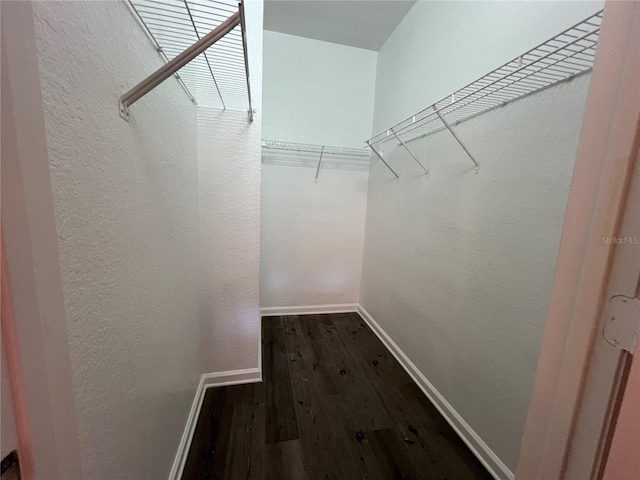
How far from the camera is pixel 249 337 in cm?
174

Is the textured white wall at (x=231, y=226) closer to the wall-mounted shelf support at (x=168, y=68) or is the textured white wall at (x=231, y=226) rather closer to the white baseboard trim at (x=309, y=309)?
the wall-mounted shelf support at (x=168, y=68)

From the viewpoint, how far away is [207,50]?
1068 millimetres

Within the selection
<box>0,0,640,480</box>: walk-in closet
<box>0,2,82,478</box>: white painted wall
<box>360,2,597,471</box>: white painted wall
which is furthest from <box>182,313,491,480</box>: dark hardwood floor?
<box>0,2,82,478</box>: white painted wall

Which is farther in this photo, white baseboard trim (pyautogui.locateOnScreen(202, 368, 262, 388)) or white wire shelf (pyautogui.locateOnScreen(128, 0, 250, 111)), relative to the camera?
white baseboard trim (pyautogui.locateOnScreen(202, 368, 262, 388))

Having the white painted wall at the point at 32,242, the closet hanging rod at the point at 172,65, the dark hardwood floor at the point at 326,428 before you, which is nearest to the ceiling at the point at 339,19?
the closet hanging rod at the point at 172,65

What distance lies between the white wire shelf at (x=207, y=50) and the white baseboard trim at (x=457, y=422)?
6.80ft

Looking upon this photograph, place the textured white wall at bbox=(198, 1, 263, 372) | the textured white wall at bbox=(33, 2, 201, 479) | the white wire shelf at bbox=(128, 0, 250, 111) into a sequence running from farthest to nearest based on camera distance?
the textured white wall at bbox=(198, 1, 263, 372) → the white wire shelf at bbox=(128, 0, 250, 111) → the textured white wall at bbox=(33, 2, 201, 479)

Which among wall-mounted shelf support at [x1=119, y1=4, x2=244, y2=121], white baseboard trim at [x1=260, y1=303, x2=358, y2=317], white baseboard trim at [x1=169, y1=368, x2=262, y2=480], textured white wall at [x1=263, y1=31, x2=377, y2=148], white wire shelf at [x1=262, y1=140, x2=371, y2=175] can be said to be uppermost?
textured white wall at [x1=263, y1=31, x2=377, y2=148]

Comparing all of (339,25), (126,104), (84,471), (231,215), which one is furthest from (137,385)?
(339,25)

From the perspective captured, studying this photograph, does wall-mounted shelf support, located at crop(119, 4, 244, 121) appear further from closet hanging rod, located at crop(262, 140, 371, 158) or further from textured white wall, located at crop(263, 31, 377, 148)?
textured white wall, located at crop(263, 31, 377, 148)

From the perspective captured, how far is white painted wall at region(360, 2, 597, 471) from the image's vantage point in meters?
1.03

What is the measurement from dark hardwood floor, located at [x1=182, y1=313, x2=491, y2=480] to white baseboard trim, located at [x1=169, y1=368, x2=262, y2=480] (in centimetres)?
4

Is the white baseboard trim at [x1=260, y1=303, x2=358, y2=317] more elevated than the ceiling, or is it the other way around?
the ceiling

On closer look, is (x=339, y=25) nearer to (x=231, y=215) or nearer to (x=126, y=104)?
(x=231, y=215)
